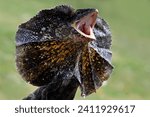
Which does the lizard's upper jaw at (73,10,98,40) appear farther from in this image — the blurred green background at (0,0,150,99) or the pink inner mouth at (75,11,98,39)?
the blurred green background at (0,0,150,99)

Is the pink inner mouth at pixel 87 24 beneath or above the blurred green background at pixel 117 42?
above

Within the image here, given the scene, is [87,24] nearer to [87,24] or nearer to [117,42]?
[87,24]

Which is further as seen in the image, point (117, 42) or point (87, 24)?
point (117, 42)

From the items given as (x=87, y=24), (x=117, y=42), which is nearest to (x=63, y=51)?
(x=87, y=24)

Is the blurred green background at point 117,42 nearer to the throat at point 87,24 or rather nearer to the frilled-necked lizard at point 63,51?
the frilled-necked lizard at point 63,51

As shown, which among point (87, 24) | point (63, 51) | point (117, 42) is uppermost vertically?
point (87, 24)

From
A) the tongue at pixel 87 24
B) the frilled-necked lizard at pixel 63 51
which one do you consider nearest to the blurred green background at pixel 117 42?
the frilled-necked lizard at pixel 63 51

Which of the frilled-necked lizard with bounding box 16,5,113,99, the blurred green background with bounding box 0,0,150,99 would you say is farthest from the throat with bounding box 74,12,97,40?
→ the blurred green background with bounding box 0,0,150,99
